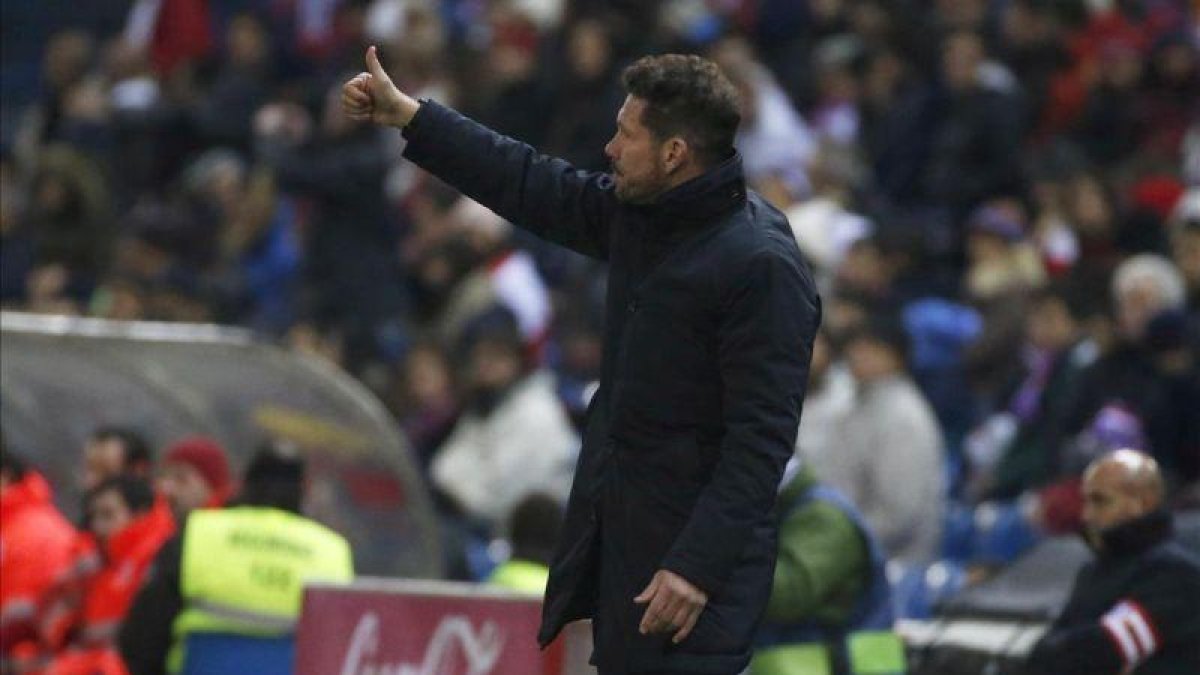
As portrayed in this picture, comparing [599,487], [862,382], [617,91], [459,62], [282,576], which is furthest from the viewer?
[459,62]

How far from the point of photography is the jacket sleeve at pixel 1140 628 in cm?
838

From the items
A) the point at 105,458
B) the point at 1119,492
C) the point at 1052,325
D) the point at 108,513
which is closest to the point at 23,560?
the point at 108,513

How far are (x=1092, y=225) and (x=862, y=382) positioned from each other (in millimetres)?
2877

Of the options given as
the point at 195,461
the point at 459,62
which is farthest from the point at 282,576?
the point at 459,62

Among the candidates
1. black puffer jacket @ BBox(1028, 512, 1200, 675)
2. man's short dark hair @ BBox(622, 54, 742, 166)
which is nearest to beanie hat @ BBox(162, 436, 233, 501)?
black puffer jacket @ BBox(1028, 512, 1200, 675)

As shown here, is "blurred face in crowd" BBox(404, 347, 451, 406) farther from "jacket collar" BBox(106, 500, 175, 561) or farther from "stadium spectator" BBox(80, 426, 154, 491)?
"jacket collar" BBox(106, 500, 175, 561)

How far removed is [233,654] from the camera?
9352 millimetres

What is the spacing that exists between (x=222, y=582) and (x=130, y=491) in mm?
818

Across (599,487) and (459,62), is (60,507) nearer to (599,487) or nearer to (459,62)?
(599,487)

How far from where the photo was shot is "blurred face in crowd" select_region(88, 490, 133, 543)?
9.86 metres

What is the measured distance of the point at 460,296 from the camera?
52.7ft

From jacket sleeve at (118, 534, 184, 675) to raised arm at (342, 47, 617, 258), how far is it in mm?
3631

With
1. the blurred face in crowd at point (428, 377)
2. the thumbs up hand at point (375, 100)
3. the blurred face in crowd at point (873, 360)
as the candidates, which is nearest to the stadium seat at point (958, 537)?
the blurred face in crowd at point (873, 360)

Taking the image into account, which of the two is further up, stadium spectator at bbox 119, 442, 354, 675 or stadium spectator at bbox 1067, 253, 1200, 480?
stadium spectator at bbox 1067, 253, 1200, 480
